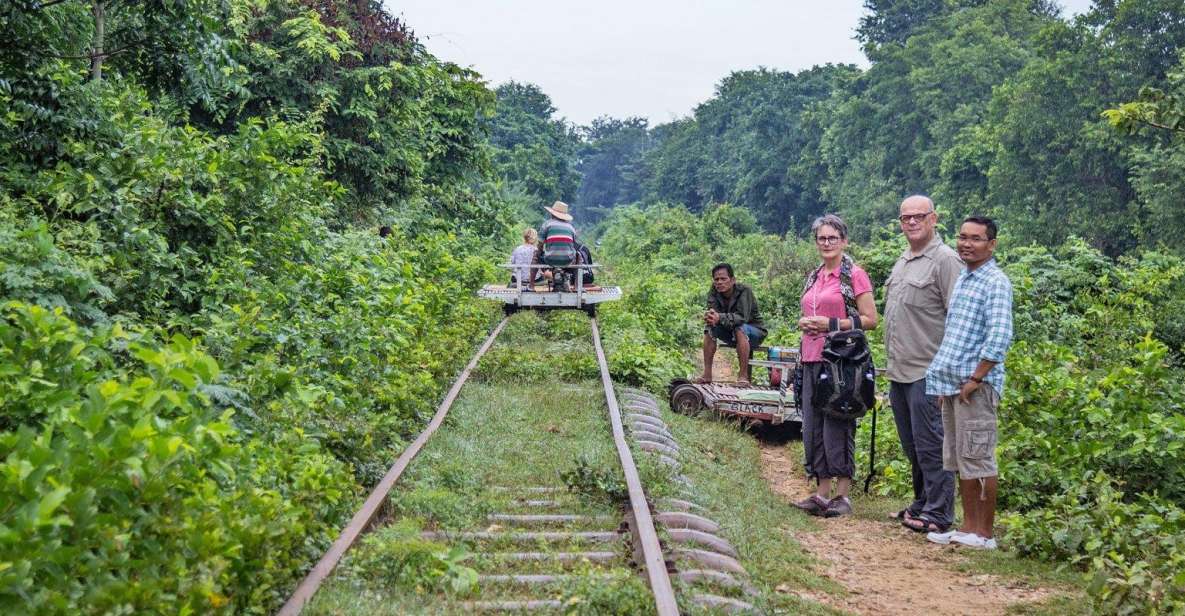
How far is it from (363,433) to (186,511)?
291 cm

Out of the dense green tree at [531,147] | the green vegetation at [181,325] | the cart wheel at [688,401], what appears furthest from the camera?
the dense green tree at [531,147]

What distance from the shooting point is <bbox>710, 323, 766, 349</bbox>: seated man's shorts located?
11387mm

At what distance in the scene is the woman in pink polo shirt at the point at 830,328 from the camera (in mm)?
7000

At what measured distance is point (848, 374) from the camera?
6.96 m

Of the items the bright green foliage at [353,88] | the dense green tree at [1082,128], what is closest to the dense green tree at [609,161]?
the dense green tree at [1082,128]

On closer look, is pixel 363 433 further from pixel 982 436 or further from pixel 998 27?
pixel 998 27

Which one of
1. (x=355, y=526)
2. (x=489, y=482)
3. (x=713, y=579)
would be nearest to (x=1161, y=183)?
(x=489, y=482)

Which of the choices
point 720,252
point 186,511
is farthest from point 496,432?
point 720,252

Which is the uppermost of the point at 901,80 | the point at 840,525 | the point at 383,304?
the point at 901,80

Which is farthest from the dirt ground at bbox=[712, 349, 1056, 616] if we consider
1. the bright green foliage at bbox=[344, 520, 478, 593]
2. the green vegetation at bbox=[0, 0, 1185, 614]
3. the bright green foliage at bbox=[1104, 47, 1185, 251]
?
the bright green foliage at bbox=[1104, 47, 1185, 251]

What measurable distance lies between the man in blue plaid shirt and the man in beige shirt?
32 cm

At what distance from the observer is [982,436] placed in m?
6.04

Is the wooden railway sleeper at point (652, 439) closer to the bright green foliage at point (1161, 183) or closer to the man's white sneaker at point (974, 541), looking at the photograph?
the man's white sneaker at point (974, 541)

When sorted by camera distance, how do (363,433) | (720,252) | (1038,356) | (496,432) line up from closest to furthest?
(363,433) → (496,432) → (1038,356) → (720,252)
